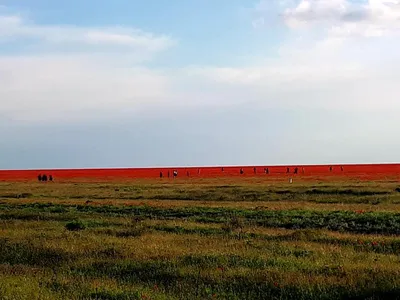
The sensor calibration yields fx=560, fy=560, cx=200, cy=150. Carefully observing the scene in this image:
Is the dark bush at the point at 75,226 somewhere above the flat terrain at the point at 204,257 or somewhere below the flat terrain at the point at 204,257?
above

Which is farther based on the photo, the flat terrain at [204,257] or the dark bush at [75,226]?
the dark bush at [75,226]

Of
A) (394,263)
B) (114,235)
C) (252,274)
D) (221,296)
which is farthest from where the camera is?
(114,235)

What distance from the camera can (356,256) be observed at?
604 inches

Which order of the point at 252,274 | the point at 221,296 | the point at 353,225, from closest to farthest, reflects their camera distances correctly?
1. the point at 221,296
2. the point at 252,274
3. the point at 353,225

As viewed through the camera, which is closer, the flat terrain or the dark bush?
the flat terrain

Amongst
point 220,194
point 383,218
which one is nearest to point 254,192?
point 220,194

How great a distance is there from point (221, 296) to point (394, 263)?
5.29 meters

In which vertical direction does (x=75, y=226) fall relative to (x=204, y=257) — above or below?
above

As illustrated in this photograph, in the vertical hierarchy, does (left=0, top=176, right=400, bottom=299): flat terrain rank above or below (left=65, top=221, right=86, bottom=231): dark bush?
below

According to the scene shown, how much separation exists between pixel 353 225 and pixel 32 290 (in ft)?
48.8

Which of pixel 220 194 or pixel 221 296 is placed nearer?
pixel 221 296

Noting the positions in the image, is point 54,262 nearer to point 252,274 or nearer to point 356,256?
point 252,274

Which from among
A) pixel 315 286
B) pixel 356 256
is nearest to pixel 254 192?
pixel 356 256

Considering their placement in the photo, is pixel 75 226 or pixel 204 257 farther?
pixel 75 226
